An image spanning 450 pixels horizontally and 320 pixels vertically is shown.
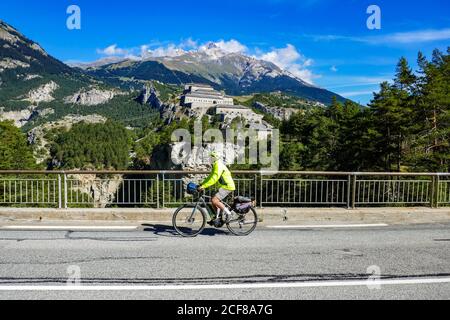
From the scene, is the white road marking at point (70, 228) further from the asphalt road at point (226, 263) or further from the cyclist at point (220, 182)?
the cyclist at point (220, 182)

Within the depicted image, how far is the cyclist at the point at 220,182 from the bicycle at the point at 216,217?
157mm

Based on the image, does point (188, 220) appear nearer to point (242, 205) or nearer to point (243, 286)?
point (242, 205)

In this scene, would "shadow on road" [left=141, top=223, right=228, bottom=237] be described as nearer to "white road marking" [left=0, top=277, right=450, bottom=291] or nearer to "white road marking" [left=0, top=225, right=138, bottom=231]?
"white road marking" [left=0, top=225, right=138, bottom=231]

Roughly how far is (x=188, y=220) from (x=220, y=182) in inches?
47.9

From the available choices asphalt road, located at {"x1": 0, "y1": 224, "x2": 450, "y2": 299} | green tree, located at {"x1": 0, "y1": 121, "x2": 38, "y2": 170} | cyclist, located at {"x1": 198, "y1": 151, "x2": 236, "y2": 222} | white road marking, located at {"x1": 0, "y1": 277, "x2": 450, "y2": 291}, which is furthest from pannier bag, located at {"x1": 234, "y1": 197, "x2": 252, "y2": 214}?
green tree, located at {"x1": 0, "y1": 121, "x2": 38, "y2": 170}

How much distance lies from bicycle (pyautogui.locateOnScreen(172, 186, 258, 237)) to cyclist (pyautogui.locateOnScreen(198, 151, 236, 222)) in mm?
157

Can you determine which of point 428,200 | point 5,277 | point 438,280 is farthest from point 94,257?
point 428,200

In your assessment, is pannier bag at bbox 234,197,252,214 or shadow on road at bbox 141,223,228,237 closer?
shadow on road at bbox 141,223,228,237

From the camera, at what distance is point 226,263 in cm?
629

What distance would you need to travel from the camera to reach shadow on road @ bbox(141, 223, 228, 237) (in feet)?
28.5

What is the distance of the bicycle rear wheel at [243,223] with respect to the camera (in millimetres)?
8758

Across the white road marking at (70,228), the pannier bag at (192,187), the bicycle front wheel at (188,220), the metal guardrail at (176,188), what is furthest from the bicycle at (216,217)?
the metal guardrail at (176,188)

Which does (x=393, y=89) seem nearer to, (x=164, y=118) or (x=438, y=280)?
(x=438, y=280)
